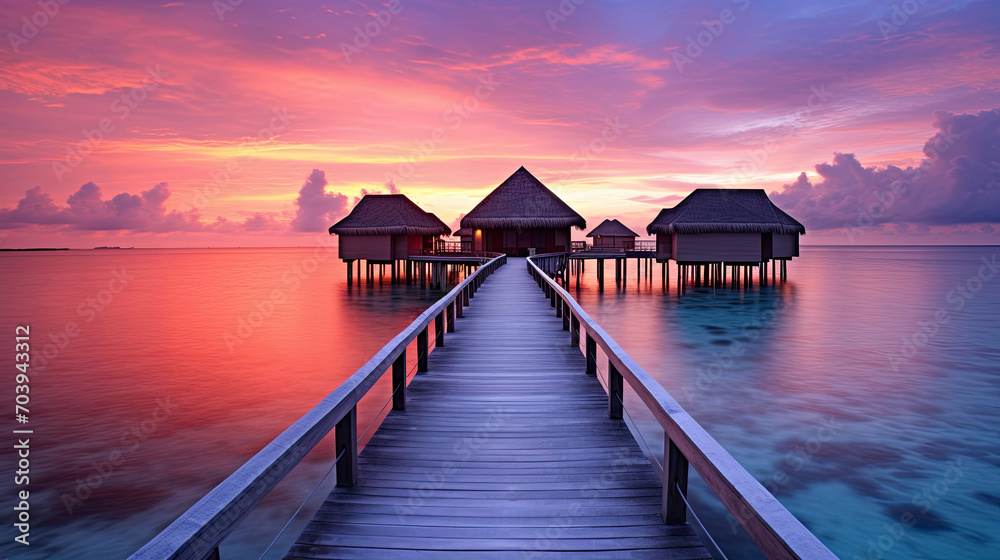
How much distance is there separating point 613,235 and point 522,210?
26539mm

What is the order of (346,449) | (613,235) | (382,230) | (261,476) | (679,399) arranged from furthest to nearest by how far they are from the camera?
1. (613,235)
2. (382,230)
3. (679,399)
4. (346,449)
5. (261,476)

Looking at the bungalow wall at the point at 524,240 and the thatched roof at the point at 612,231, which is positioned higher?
the thatched roof at the point at 612,231

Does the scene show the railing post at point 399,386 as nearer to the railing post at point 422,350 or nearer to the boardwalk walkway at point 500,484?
the boardwalk walkway at point 500,484

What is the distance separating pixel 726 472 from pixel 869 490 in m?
6.04

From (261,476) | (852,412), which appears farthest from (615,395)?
(852,412)

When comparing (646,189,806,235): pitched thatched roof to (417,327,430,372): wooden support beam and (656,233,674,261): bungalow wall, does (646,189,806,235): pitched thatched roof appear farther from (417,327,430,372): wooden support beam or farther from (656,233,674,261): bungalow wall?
(417,327,430,372): wooden support beam

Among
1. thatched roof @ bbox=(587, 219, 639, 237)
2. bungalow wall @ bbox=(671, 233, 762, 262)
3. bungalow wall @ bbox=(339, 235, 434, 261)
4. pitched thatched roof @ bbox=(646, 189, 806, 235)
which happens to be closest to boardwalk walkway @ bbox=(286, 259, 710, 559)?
pitched thatched roof @ bbox=(646, 189, 806, 235)

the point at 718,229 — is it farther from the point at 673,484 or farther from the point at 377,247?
the point at 673,484

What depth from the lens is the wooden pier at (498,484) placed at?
1.93 metres

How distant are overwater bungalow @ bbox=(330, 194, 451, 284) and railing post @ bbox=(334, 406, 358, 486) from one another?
30.2 meters

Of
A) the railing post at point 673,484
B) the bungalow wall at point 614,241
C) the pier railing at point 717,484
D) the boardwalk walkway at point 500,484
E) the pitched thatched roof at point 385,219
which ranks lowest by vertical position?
the boardwalk walkway at point 500,484

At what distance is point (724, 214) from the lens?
99.9ft

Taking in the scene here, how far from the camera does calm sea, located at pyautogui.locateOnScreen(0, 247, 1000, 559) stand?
5996 millimetres

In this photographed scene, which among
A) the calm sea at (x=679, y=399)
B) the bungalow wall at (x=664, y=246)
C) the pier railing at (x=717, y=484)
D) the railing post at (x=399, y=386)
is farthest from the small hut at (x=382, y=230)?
the pier railing at (x=717, y=484)
